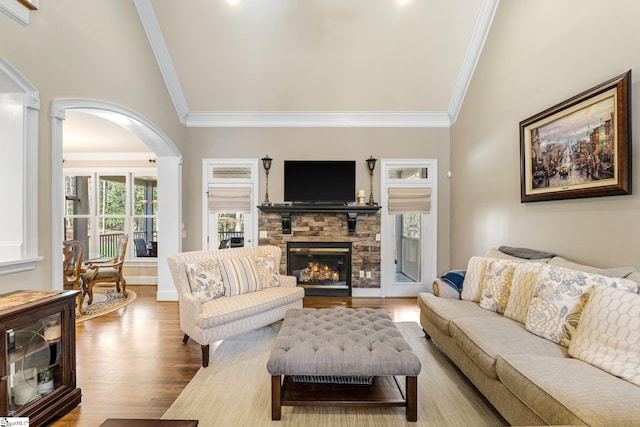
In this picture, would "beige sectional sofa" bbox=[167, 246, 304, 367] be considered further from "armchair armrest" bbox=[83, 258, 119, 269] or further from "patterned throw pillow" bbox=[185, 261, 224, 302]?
"armchair armrest" bbox=[83, 258, 119, 269]

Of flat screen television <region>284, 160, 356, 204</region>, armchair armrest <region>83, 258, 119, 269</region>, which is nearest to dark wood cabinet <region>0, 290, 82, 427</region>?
armchair armrest <region>83, 258, 119, 269</region>

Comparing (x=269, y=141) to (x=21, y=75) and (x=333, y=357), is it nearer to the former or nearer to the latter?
(x=21, y=75)

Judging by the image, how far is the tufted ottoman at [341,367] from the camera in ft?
6.12

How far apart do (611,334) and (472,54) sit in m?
3.83

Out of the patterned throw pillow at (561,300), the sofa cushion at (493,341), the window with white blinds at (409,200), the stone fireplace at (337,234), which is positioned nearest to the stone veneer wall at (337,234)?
the stone fireplace at (337,234)

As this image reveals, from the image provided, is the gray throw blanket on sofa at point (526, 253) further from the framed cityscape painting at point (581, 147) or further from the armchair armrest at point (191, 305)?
the armchair armrest at point (191, 305)

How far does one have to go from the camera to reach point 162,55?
13.3 feet

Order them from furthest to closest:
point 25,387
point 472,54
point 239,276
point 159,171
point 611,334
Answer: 1. point 159,171
2. point 472,54
3. point 239,276
4. point 25,387
5. point 611,334

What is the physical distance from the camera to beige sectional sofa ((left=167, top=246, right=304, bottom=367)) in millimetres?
2730

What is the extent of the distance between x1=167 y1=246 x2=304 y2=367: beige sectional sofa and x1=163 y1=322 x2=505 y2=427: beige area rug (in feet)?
1.13

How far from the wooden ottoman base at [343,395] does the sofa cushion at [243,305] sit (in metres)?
0.90

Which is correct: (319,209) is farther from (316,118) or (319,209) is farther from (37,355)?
(37,355)

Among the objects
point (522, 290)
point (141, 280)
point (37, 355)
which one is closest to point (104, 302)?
point (141, 280)

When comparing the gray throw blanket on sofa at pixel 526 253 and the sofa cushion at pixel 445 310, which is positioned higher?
the gray throw blanket on sofa at pixel 526 253
